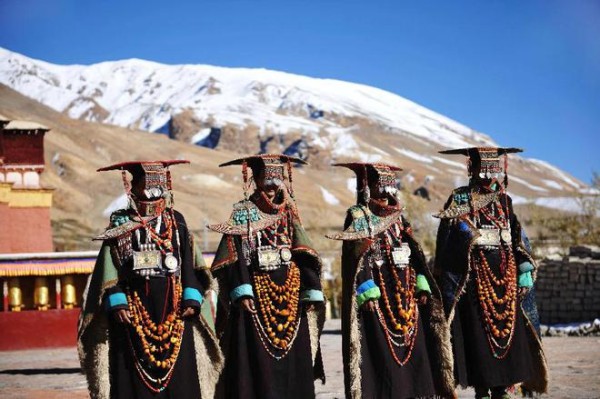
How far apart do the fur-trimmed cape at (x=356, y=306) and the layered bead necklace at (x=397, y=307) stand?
0.13 metres

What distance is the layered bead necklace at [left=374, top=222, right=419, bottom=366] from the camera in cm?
894

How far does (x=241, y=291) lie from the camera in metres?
8.46

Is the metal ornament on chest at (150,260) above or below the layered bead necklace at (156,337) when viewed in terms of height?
above

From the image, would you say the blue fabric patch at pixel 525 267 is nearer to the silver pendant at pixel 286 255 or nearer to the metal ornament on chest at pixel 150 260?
the silver pendant at pixel 286 255

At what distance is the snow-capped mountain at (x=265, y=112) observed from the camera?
401 feet

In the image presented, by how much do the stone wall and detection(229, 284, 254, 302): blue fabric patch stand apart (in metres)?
11.3

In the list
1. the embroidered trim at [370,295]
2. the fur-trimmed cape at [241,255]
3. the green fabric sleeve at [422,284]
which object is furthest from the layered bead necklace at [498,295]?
the fur-trimmed cape at [241,255]

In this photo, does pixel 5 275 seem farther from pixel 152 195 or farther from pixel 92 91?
pixel 92 91

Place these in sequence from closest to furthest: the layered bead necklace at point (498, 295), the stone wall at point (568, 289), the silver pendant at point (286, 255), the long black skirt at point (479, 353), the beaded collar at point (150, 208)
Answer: the beaded collar at point (150, 208)
the silver pendant at point (286, 255)
the long black skirt at point (479, 353)
the layered bead necklace at point (498, 295)
the stone wall at point (568, 289)

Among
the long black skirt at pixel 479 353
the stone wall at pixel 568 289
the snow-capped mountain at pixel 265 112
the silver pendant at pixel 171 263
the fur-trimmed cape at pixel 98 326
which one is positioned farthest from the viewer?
the snow-capped mountain at pixel 265 112

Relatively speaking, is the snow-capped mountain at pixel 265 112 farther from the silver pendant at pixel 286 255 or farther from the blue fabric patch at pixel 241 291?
the blue fabric patch at pixel 241 291

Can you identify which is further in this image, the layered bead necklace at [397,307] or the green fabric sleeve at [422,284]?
Answer: the green fabric sleeve at [422,284]

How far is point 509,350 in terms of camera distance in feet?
31.6

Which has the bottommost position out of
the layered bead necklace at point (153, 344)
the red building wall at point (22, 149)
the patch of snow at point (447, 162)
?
the layered bead necklace at point (153, 344)
